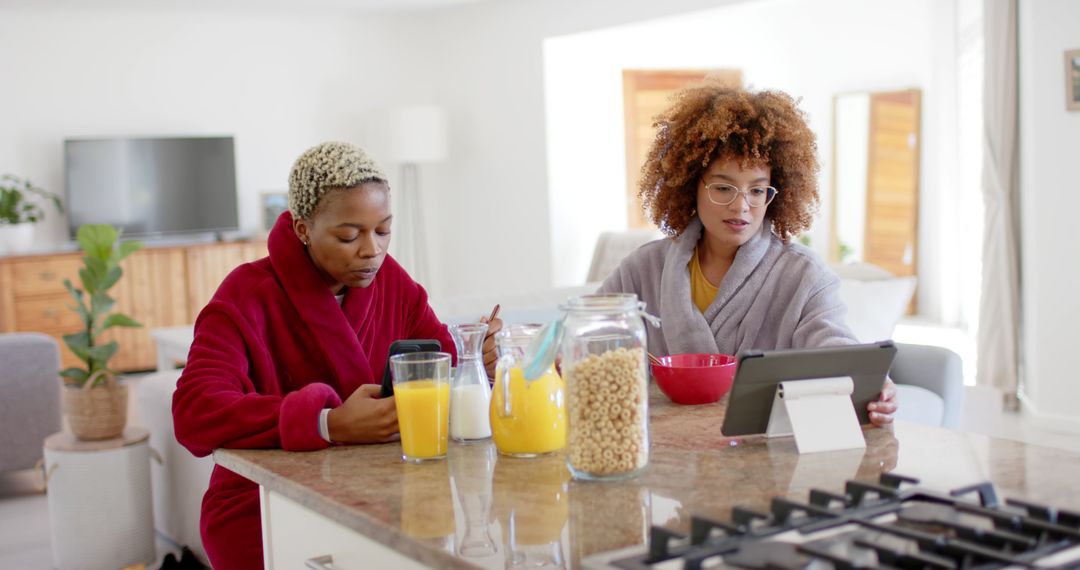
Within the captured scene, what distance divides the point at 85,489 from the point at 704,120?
224cm

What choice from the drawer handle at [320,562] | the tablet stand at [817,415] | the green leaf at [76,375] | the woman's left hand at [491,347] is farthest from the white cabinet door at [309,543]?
the green leaf at [76,375]

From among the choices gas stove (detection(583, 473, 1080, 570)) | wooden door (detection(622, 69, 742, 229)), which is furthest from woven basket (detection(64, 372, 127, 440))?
wooden door (detection(622, 69, 742, 229))

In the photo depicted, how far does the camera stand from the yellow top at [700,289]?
2.41 m

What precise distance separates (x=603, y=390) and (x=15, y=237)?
6699 mm

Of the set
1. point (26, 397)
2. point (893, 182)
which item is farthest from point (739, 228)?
point (893, 182)

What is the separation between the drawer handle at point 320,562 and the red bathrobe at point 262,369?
0.25 metres

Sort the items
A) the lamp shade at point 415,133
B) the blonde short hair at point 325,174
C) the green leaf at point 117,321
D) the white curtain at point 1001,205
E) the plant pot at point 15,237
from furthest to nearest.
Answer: the lamp shade at point 415,133 < the plant pot at point 15,237 < the white curtain at point 1001,205 < the green leaf at point 117,321 < the blonde short hair at point 325,174

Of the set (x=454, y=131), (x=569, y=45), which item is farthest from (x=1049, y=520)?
(x=454, y=131)

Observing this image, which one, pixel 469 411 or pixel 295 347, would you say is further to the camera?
pixel 295 347

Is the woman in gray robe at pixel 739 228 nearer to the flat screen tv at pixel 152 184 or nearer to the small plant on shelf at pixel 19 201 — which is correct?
the small plant on shelf at pixel 19 201

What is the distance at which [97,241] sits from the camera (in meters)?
3.51

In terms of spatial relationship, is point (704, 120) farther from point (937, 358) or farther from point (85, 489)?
point (85, 489)

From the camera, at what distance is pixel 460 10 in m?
8.27

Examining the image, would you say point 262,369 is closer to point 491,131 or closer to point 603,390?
→ point 603,390
